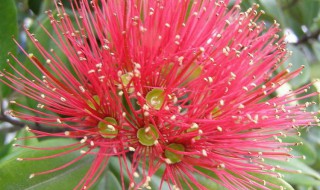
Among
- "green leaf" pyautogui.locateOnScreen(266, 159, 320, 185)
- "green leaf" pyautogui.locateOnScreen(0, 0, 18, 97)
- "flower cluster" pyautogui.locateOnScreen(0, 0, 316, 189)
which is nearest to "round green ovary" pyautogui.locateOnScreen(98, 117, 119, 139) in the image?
"flower cluster" pyautogui.locateOnScreen(0, 0, 316, 189)

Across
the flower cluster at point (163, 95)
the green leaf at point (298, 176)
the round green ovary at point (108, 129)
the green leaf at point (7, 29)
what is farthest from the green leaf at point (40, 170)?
Answer: the green leaf at point (298, 176)

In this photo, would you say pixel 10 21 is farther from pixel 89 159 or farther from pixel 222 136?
pixel 222 136

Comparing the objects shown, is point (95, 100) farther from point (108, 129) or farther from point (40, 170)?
point (40, 170)

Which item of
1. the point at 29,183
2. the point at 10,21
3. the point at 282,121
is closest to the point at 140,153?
the point at 29,183

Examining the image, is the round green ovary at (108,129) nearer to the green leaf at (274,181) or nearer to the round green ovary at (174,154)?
the round green ovary at (174,154)

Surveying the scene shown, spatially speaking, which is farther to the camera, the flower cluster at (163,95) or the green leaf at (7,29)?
the green leaf at (7,29)

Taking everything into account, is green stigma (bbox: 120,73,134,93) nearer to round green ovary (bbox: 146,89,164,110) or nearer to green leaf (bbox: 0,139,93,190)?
round green ovary (bbox: 146,89,164,110)

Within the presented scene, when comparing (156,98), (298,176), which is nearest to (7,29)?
(156,98)

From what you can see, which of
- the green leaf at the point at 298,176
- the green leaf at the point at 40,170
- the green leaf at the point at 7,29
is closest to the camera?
the green leaf at the point at 40,170
